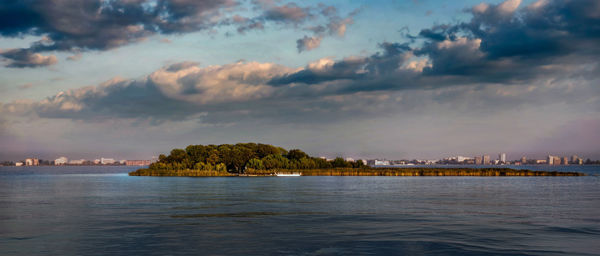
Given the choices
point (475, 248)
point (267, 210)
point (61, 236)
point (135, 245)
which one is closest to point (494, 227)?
point (475, 248)

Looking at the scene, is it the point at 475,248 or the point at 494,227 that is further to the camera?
the point at 494,227

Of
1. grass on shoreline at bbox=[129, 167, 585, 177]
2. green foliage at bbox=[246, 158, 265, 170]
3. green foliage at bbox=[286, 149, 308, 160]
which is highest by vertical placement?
green foliage at bbox=[286, 149, 308, 160]

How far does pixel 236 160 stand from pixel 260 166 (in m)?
8.13

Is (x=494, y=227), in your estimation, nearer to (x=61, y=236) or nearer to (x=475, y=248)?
(x=475, y=248)

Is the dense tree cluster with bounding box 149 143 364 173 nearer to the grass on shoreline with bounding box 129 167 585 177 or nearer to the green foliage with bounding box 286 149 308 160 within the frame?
the green foliage with bounding box 286 149 308 160

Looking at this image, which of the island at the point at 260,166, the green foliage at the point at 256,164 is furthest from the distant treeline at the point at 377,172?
A: the green foliage at the point at 256,164

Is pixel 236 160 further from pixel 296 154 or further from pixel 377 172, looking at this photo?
pixel 377 172

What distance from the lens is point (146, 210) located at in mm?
40781

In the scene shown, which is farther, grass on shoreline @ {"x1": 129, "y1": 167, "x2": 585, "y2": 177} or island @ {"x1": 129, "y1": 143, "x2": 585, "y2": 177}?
island @ {"x1": 129, "y1": 143, "x2": 585, "y2": 177}

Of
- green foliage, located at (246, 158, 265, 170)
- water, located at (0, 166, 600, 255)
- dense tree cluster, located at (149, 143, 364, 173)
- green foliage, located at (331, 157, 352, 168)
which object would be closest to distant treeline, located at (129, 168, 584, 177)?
green foliage, located at (246, 158, 265, 170)

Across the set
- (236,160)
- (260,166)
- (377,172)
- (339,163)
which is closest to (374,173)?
(377,172)

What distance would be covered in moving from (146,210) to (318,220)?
1579 cm

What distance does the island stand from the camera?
134875 mm

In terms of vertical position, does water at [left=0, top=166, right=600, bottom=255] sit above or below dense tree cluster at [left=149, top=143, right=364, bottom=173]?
below
